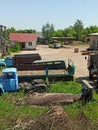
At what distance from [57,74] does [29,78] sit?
6.68 ft

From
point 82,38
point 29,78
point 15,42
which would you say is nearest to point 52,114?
point 29,78

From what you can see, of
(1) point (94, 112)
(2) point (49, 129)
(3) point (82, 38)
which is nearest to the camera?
(2) point (49, 129)

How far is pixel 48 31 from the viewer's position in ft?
395

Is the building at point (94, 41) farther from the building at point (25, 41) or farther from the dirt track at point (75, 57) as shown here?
the building at point (25, 41)

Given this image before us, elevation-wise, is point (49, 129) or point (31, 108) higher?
point (49, 129)

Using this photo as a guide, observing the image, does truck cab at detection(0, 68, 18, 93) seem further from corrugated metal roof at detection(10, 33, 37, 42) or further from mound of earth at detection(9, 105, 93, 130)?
corrugated metal roof at detection(10, 33, 37, 42)

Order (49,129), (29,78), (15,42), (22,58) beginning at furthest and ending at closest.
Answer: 1. (15,42)
2. (22,58)
3. (29,78)
4. (49,129)

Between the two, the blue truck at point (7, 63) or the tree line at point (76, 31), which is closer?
the blue truck at point (7, 63)

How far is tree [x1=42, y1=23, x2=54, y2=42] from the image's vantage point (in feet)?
378

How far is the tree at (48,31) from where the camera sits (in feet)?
378

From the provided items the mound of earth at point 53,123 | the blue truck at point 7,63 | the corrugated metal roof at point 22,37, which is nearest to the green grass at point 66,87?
the blue truck at point 7,63

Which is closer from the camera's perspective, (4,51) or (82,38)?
(4,51)

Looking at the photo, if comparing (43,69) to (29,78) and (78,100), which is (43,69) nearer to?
(29,78)

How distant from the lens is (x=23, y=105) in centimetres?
1484
